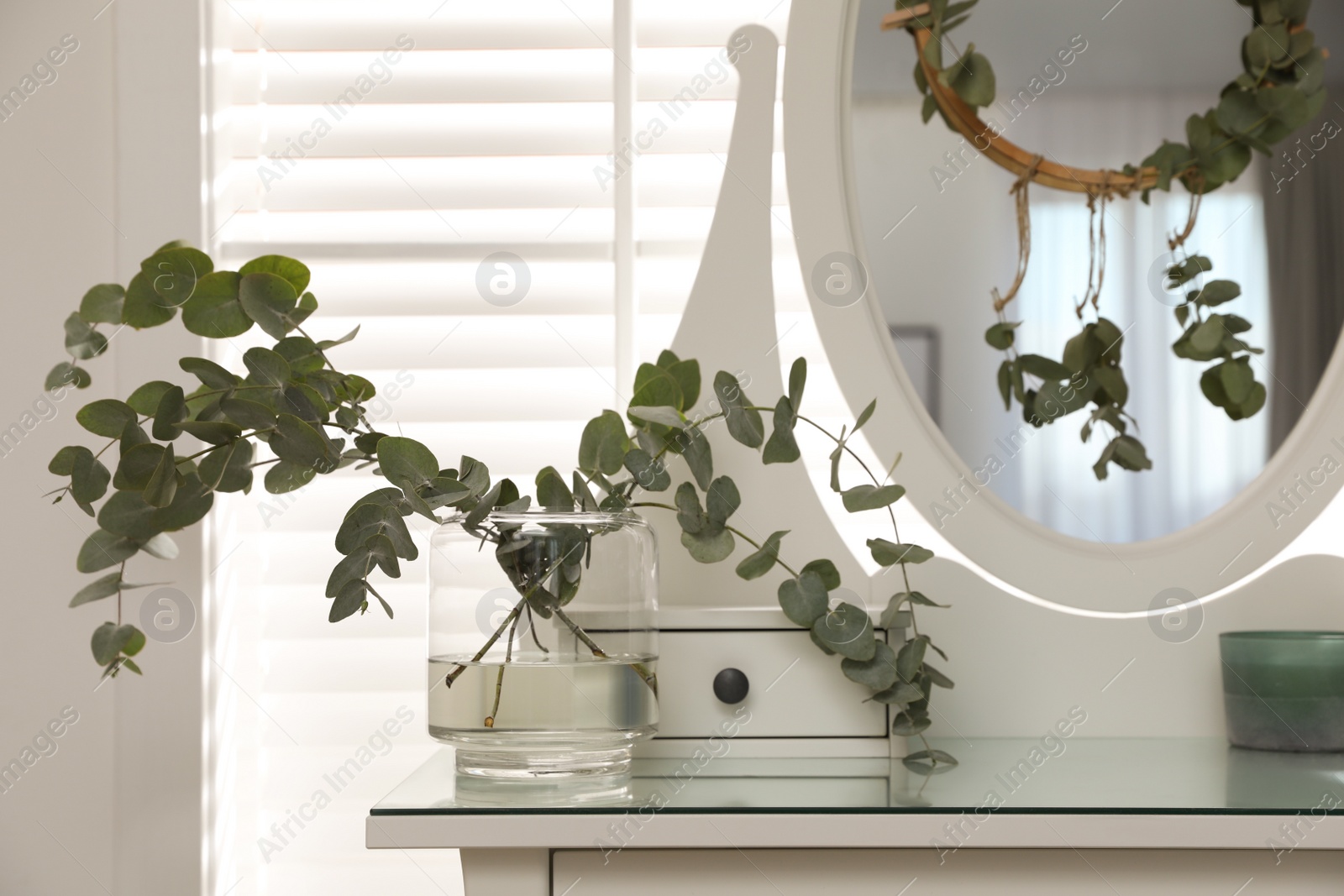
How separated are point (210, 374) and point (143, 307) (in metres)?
0.07

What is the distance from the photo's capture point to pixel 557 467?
3.04ft

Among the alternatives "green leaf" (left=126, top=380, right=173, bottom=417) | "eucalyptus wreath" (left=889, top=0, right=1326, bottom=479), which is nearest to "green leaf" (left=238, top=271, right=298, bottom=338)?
"green leaf" (left=126, top=380, right=173, bottom=417)

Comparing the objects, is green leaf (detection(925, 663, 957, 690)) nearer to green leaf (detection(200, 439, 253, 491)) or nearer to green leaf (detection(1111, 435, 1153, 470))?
green leaf (detection(1111, 435, 1153, 470))

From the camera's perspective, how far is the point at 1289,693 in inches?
29.2

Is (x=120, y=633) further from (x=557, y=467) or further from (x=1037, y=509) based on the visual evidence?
(x=1037, y=509)

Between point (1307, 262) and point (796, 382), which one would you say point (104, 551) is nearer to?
point (796, 382)

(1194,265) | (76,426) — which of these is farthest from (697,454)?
(76,426)

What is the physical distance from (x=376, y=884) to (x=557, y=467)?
1.30 ft

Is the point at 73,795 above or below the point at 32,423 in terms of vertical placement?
below

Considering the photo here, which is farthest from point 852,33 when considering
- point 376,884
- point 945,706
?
point 376,884

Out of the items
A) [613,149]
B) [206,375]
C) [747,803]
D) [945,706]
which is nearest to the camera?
[747,803]

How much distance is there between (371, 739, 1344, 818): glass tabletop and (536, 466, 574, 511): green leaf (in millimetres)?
175

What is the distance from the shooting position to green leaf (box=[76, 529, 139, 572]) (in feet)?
2.25

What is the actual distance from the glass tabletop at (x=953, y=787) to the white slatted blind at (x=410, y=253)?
0.80ft
